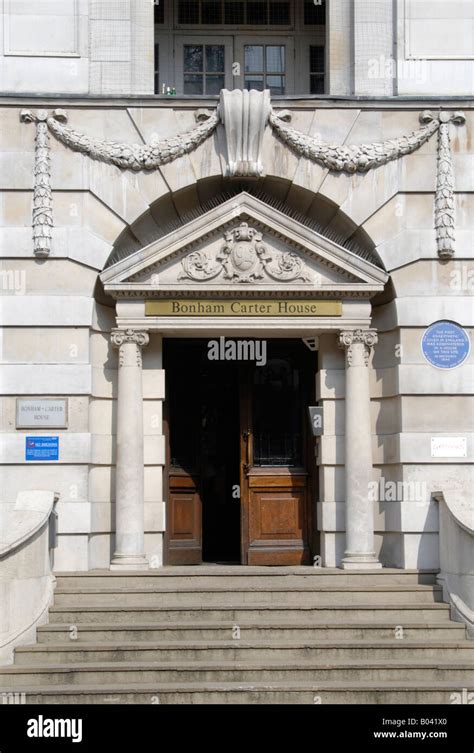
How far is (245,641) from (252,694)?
3.71 feet

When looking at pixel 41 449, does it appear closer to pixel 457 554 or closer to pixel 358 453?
pixel 358 453

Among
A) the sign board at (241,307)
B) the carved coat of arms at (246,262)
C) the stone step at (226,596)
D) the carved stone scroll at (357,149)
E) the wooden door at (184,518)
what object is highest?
the carved stone scroll at (357,149)

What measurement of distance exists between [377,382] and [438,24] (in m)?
4.87

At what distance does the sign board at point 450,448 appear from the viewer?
52.4 ft

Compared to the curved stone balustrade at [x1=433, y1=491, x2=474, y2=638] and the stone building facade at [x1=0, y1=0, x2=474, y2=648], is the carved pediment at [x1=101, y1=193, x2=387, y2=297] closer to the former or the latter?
the stone building facade at [x1=0, y1=0, x2=474, y2=648]

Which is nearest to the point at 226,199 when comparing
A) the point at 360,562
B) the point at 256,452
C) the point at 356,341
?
the point at 356,341

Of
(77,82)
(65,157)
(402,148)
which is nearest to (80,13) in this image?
(77,82)

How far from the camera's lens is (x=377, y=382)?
16.7 metres

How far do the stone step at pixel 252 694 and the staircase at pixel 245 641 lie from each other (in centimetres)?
1

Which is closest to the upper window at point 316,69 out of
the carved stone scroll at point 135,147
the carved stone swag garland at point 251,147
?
the carved stone swag garland at point 251,147

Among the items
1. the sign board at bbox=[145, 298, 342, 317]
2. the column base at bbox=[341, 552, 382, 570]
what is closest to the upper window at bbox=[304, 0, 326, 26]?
the sign board at bbox=[145, 298, 342, 317]

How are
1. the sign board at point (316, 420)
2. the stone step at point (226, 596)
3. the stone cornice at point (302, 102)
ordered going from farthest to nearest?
1. the sign board at point (316, 420)
2. the stone cornice at point (302, 102)
3. the stone step at point (226, 596)

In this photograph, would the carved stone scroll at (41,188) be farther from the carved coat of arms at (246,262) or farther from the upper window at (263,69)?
the upper window at (263,69)

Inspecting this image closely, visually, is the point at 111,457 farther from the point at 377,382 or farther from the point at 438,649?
the point at 438,649
